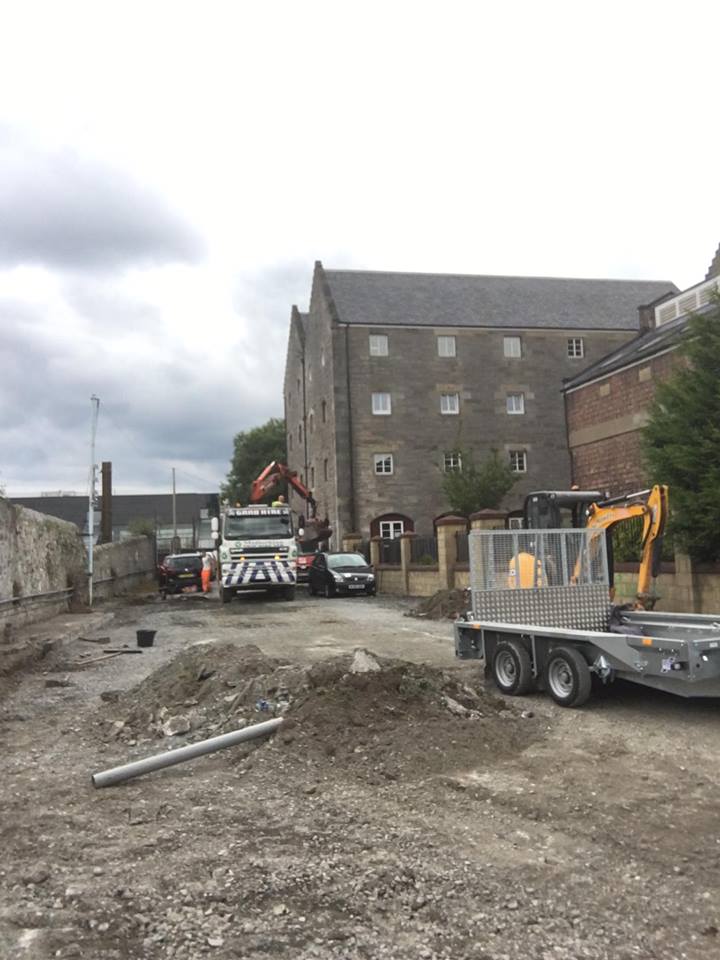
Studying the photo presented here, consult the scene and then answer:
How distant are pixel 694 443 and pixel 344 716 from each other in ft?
31.2

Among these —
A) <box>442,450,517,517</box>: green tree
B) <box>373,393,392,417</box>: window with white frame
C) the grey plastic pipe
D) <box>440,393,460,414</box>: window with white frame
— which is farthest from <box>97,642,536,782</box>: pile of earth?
<box>440,393,460,414</box>: window with white frame

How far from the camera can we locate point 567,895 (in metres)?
4.37

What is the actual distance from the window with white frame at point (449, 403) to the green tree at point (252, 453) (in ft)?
113

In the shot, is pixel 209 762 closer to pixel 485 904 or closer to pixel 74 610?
pixel 485 904

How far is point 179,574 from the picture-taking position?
33.3 metres

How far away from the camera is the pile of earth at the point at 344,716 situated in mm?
6969

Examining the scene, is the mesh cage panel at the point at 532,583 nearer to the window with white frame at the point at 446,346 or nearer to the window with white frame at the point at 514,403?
the window with white frame at the point at 446,346

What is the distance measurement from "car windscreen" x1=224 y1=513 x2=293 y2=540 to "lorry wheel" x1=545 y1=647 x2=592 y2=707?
711 inches

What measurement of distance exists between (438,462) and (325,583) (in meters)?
13.3

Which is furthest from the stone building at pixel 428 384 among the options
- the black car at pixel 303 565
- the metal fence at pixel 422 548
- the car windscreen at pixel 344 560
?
the metal fence at pixel 422 548

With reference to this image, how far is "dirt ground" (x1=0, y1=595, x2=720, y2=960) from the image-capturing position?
4.03 m

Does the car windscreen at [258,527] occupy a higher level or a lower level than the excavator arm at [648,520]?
higher

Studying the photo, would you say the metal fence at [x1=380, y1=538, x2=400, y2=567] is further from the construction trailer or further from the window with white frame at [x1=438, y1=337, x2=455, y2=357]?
the construction trailer

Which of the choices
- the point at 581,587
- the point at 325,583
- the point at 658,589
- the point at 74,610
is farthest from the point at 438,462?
the point at 581,587
